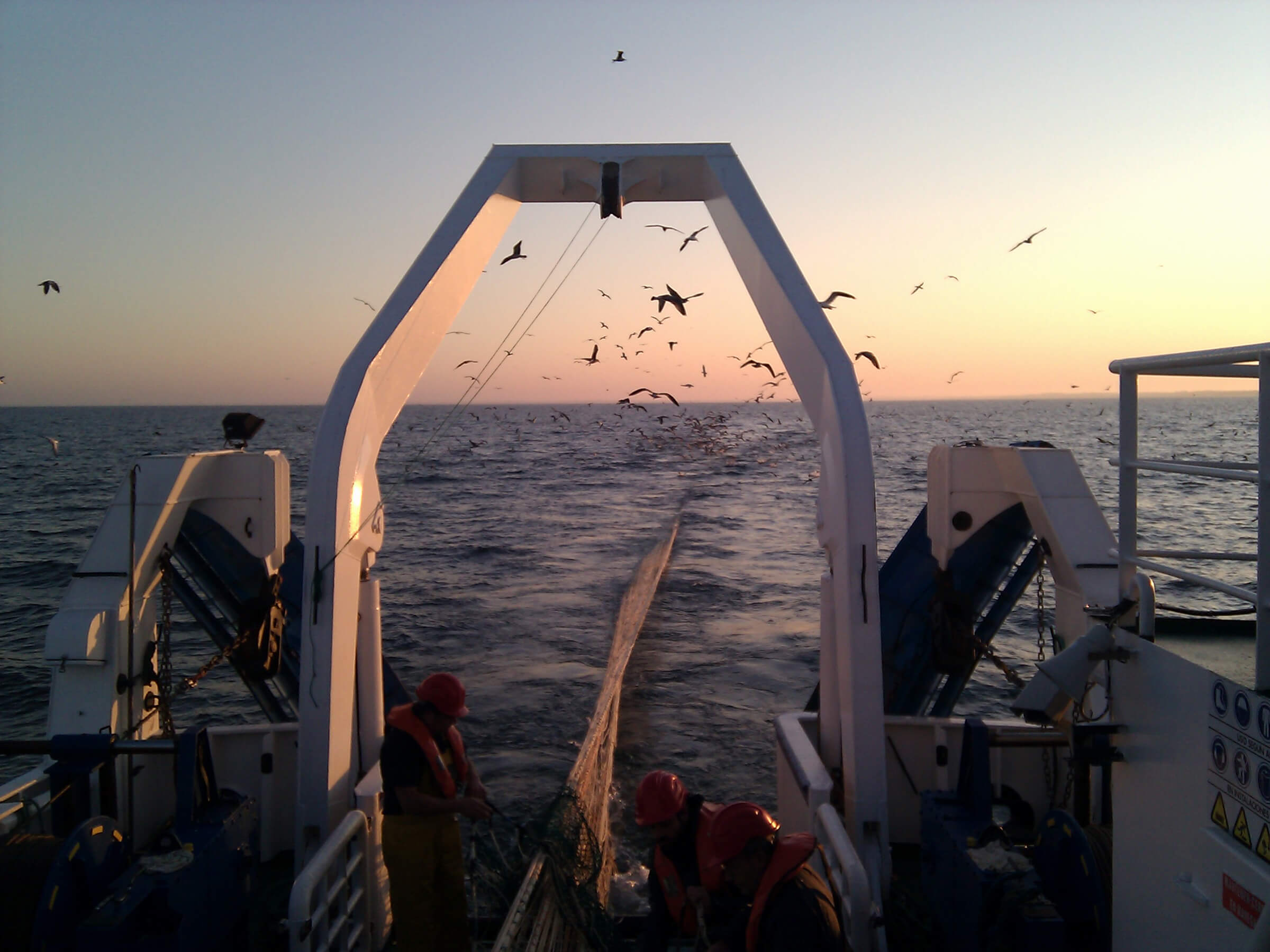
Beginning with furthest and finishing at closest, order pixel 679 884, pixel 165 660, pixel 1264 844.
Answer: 1. pixel 165 660
2. pixel 679 884
3. pixel 1264 844

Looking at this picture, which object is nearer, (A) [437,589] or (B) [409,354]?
(B) [409,354]

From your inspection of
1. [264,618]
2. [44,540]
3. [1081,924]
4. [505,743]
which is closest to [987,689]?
[505,743]

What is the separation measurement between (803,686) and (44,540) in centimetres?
2441

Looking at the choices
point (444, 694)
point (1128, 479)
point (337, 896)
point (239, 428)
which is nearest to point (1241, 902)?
point (1128, 479)

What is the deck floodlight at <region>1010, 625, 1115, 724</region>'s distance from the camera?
335 centimetres

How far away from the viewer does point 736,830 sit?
2.67 metres

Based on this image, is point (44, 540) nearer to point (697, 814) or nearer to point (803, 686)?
point (803, 686)

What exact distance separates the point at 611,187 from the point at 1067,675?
3483 millimetres

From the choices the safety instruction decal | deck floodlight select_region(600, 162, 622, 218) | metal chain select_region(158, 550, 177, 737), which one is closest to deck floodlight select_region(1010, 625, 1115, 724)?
the safety instruction decal

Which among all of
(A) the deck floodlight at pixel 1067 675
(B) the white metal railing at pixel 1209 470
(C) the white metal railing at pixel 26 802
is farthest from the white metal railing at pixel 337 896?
(B) the white metal railing at pixel 1209 470

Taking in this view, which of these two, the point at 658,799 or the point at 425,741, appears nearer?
the point at 658,799

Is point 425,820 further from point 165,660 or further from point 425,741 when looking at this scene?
point 165,660

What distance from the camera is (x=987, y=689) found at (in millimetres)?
12547

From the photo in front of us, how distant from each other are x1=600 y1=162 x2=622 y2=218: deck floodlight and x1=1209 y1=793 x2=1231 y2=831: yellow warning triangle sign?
4.00m
